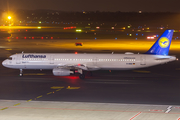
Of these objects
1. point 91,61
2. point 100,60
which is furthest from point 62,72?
point 100,60

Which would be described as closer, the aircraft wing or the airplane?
the aircraft wing

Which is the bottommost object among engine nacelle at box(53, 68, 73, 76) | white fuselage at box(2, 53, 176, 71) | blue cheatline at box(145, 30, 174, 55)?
engine nacelle at box(53, 68, 73, 76)

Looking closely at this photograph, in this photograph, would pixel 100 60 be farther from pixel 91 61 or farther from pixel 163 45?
pixel 163 45

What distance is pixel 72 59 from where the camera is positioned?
43562mm

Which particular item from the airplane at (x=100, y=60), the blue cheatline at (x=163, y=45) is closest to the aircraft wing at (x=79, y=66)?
the airplane at (x=100, y=60)

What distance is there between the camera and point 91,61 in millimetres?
43438

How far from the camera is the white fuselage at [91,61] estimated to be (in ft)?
141

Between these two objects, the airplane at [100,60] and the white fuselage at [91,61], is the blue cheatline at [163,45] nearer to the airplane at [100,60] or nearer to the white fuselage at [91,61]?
the airplane at [100,60]

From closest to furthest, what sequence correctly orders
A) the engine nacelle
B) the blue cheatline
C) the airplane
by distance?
the engine nacelle, the airplane, the blue cheatline

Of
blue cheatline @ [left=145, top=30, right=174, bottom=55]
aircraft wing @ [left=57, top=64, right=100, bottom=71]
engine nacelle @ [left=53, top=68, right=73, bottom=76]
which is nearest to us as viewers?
engine nacelle @ [left=53, top=68, right=73, bottom=76]

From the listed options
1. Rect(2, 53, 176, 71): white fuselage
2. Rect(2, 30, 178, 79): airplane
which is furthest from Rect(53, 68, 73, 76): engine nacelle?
Rect(2, 53, 176, 71): white fuselage

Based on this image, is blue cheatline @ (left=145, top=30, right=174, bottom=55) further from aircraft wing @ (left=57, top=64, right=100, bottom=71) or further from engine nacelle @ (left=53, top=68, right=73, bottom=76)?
engine nacelle @ (left=53, top=68, right=73, bottom=76)

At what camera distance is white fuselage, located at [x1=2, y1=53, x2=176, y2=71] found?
43.1m

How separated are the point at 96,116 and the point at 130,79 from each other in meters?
19.5
